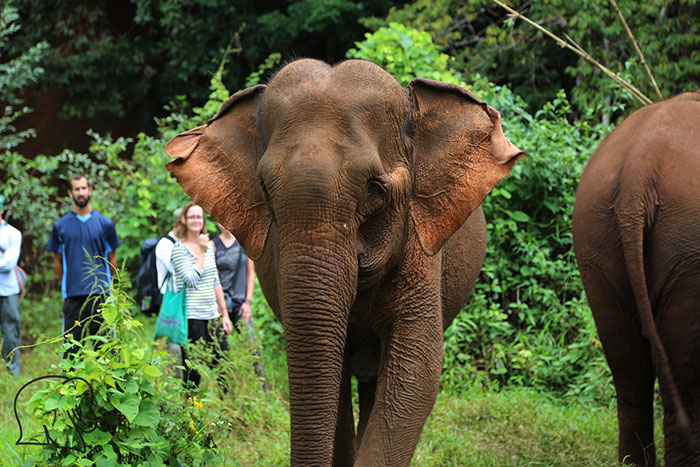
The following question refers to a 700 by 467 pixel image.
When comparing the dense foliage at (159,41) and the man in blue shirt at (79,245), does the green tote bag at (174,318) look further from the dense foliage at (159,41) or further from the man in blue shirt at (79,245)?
the dense foliage at (159,41)

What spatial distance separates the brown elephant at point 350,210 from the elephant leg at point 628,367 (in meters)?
1.39

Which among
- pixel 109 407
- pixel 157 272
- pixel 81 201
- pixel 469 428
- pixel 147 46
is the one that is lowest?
pixel 469 428

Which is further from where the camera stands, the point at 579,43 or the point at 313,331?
the point at 579,43

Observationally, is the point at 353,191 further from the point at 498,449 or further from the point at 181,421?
the point at 498,449

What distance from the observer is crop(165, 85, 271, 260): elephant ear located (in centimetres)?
411

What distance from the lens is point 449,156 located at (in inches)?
158

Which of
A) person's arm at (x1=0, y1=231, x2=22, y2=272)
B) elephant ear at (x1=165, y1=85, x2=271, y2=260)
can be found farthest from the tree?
elephant ear at (x1=165, y1=85, x2=271, y2=260)

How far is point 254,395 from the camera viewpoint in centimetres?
646

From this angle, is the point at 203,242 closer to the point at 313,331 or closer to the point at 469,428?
the point at 469,428

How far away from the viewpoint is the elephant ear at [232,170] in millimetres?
4105

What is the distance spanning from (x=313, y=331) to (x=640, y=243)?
1971 millimetres

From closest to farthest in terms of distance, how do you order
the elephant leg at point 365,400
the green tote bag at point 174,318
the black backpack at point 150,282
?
1. the elephant leg at point 365,400
2. the green tote bag at point 174,318
3. the black backpack at point 150,282

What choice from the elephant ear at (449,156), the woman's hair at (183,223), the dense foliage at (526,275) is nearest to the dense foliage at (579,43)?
the dense foliage at (526,275)

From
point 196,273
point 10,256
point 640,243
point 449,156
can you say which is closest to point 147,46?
point 10,256
